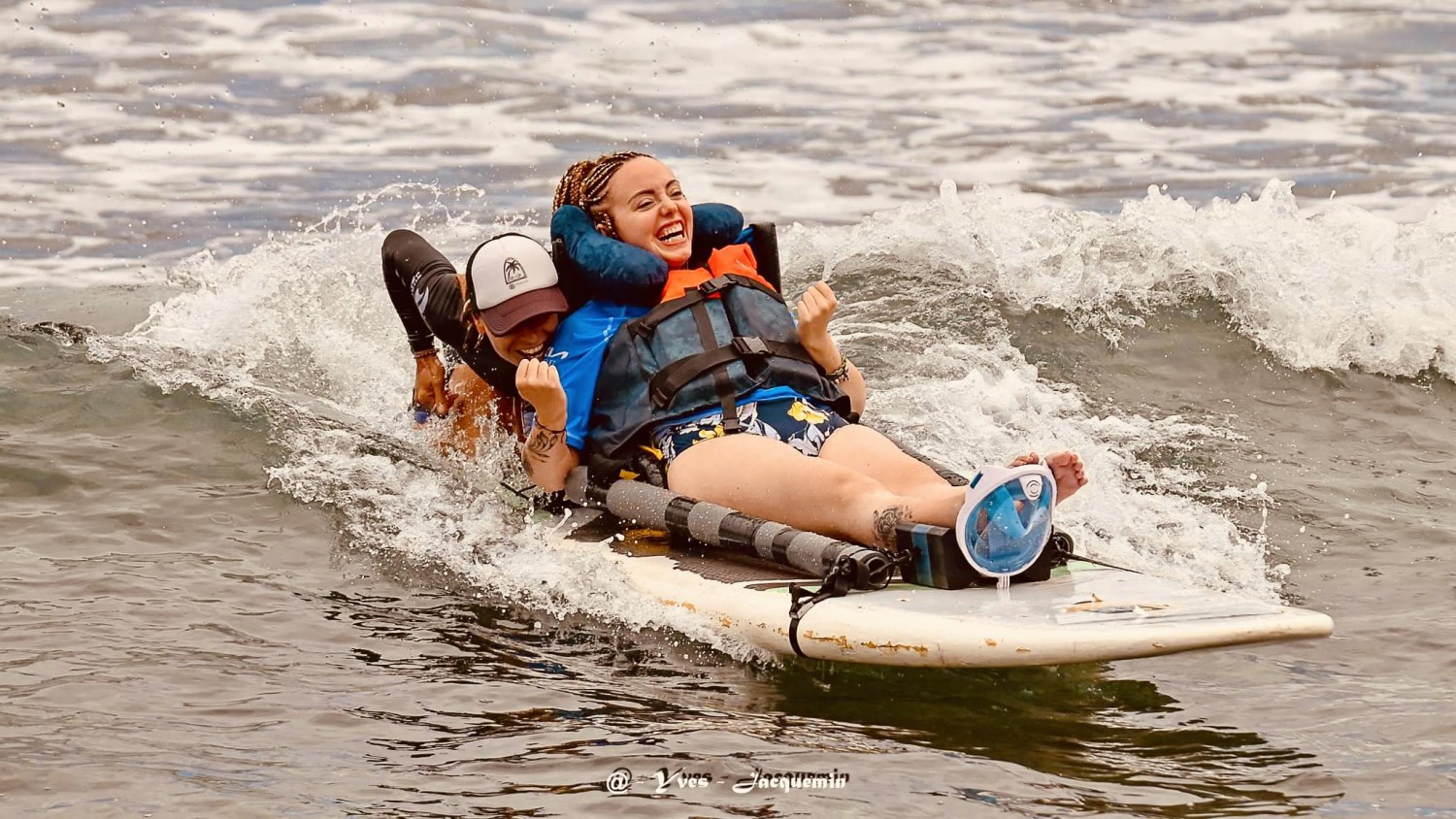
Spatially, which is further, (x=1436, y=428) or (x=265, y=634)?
(x=1436, y=428)

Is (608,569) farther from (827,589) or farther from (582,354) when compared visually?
(827,589)

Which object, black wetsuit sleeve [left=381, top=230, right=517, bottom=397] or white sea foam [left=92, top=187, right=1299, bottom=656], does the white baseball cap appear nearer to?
black wetsuit sleeve [left=381, top=230, right=517, bottom=397]

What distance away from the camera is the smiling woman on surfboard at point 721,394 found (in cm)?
500

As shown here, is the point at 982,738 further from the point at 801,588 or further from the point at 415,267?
the point at 415,267

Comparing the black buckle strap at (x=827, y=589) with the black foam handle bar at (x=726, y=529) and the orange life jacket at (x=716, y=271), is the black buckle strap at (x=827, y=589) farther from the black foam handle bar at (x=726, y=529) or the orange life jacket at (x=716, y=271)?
the orange life jacket at (x=716, y=271)

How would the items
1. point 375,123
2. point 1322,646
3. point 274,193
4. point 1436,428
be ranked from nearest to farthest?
point 1322,646, point 1436,428, point 274,193, point 375,123

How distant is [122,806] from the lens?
368cm

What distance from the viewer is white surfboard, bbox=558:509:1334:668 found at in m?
4.07

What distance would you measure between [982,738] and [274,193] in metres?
12.0

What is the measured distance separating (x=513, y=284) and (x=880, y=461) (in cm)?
143

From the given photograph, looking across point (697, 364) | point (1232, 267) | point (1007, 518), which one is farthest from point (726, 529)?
point (1232, 267)

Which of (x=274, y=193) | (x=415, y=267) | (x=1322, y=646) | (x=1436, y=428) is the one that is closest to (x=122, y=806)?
(x=415, y=267)

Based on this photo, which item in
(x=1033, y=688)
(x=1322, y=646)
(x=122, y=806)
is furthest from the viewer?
(x=1322, y=646)

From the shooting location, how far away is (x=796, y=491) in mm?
4941
